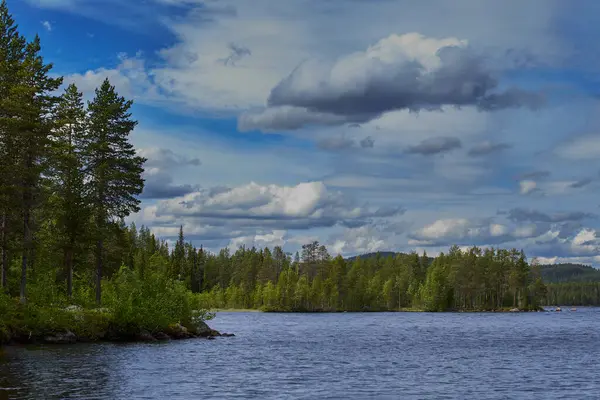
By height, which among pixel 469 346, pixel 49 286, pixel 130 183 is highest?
pixel 130 183

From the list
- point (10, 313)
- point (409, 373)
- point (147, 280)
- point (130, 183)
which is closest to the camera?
point (409, 373)

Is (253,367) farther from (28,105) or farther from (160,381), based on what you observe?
Answer: (28,105)

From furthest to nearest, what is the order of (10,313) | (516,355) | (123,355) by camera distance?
(516,355) → (10,313) → (123,355)

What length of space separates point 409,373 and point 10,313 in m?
30.2

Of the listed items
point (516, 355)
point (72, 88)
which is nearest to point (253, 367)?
point (516, 355)

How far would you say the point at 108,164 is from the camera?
67.1 meters

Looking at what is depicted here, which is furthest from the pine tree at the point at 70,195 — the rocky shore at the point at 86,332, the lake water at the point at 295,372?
the lake water at the point at 295,372

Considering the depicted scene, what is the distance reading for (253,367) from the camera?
1740 inches

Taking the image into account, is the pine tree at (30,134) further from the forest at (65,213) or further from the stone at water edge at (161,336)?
the stone at water edge at (161,336)

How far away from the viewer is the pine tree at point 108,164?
66.1 m

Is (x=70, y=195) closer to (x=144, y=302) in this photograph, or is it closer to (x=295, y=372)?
(x=144, y=302)

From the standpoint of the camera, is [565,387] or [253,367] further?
[253,367]

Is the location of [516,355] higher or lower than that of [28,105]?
lower

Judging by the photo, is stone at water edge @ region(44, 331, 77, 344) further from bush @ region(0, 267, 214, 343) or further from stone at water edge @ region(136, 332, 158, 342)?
stone at water edge @ region(136, 332, 158, 342)
